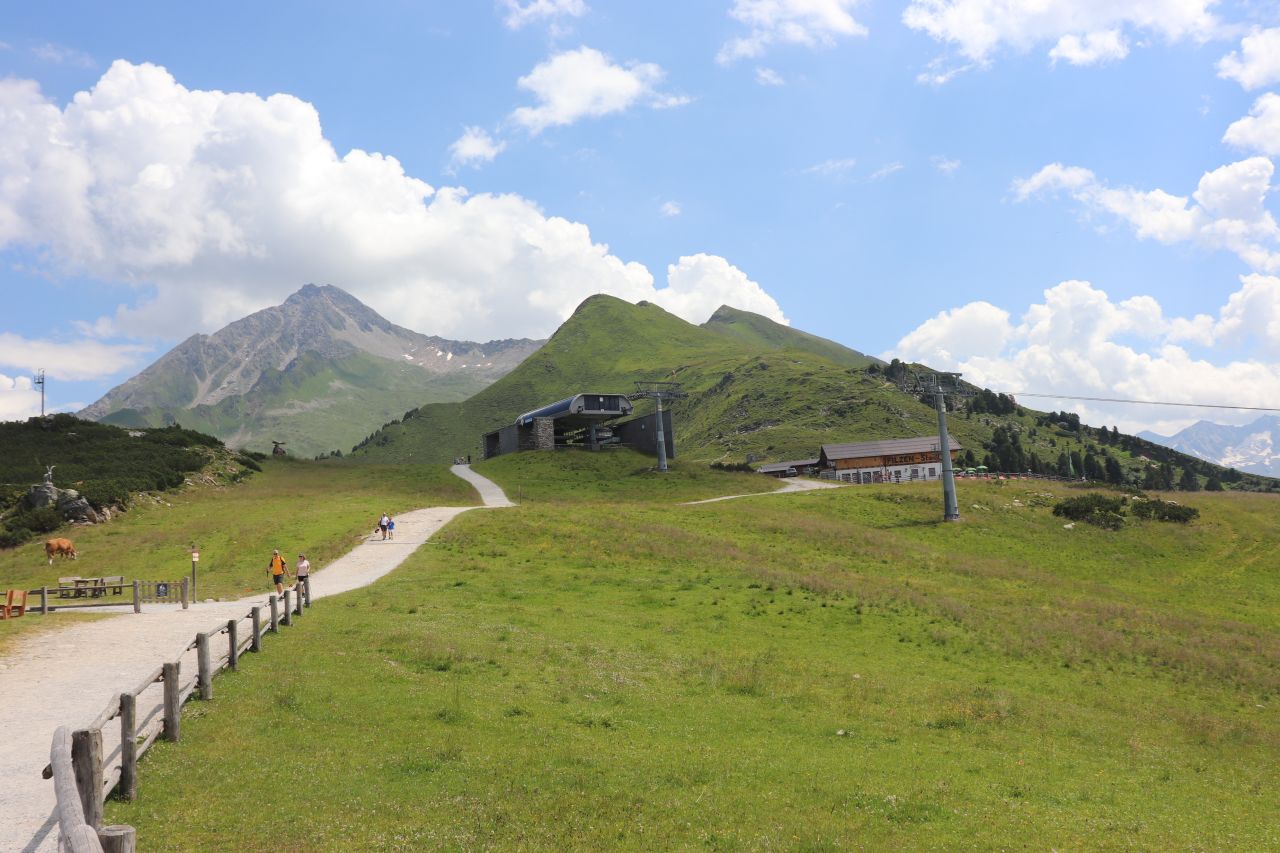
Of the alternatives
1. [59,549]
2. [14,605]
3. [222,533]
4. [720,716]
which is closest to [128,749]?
[720,716]

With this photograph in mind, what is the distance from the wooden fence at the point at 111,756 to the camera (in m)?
7.01

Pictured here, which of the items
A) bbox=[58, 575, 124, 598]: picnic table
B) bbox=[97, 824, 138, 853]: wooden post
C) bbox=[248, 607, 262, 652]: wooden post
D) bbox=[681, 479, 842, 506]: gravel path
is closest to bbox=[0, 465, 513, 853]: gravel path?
bbox=[248, 607, 262, 652]: wooden post

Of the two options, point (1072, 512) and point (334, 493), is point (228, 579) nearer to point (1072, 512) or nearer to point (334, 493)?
point (334, 493)

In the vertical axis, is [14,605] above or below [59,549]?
below

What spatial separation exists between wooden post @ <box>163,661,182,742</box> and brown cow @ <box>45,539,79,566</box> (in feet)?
143

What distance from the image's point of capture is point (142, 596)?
3628 centimetres

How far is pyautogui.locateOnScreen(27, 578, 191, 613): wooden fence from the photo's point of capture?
103ft

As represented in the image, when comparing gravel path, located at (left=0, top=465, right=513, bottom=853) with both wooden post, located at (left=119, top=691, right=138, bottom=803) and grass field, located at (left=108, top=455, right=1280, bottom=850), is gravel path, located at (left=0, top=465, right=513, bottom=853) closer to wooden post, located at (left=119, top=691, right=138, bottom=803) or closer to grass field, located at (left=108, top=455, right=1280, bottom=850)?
wooden post, located at (left=119, top=691, right=138, bottom=803)

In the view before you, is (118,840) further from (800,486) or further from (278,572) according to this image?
(800,486)

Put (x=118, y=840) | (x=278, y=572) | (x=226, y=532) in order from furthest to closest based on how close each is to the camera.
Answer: (x=226, y=532)
(x=278, y=572)
(x=118, y=840)

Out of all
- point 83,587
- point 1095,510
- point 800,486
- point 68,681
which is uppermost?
point 800,486

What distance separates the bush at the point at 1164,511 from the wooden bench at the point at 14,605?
256ft

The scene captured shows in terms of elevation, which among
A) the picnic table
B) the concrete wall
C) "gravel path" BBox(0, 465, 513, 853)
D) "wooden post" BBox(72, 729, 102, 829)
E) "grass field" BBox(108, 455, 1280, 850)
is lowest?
"grass field" BBox(108, 455, 1280, 850)

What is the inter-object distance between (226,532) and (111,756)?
46217 millimetres
